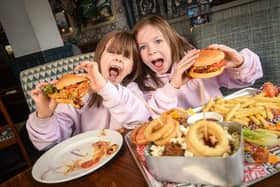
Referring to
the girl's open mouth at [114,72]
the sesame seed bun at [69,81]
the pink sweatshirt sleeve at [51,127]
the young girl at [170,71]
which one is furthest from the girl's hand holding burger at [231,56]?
the pink sweatshirt sleeve at [51,127]

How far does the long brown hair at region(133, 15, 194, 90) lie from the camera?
1.77 m

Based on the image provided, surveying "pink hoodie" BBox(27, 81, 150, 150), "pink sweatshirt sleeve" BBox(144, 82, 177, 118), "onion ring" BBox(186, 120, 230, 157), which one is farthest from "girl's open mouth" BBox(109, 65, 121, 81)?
"onion ring" BBox(186, 120, 230, 157)

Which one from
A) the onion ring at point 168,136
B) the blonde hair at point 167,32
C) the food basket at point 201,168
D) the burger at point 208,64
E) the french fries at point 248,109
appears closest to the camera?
the food basket at point 201,168

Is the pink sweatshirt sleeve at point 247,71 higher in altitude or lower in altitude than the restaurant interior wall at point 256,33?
lower

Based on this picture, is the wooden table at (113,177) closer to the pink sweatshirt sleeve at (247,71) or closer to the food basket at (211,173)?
the food basket at (211,173)

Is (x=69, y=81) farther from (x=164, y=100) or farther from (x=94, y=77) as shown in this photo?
(x=164, y=100)

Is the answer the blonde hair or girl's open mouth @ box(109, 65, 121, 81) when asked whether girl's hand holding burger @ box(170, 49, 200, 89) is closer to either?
the blonde hair

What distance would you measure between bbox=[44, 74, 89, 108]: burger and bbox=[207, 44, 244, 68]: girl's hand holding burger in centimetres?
90

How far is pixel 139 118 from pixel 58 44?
1.55m

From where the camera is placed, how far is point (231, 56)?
1.54 m

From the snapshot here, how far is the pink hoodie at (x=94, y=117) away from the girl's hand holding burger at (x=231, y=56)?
2.11ft

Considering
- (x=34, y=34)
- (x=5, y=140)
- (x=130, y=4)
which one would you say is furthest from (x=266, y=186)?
(x=5, y=140)

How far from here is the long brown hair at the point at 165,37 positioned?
1.77m

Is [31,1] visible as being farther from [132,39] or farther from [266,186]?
[266,186]
